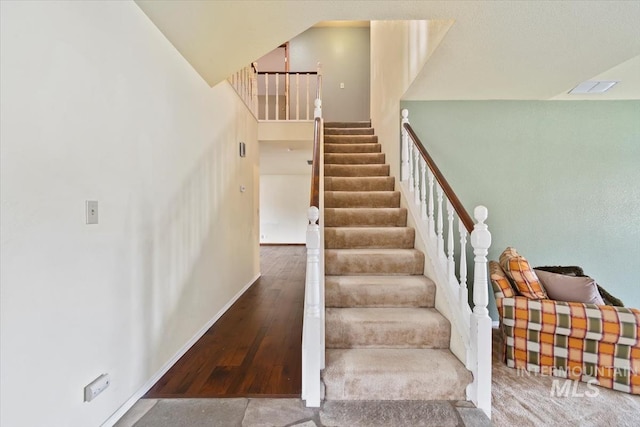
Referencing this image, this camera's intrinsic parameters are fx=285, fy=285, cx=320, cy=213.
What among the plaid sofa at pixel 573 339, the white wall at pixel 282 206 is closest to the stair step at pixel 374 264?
the plaid sofa at pixel 573 339

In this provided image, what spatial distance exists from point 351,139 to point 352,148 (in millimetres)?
333

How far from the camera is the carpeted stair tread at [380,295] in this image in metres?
2.22

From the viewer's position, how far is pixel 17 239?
3.50 feet

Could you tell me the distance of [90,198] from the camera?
1.37 m

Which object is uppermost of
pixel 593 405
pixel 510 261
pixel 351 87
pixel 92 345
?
pixel 351 87

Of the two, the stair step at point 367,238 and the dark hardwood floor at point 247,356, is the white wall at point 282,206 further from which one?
the stair step at point 367,238

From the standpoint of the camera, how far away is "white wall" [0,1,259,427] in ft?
3.51

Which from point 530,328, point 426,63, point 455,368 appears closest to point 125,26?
point 426,63

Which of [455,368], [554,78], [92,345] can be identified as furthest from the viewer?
[554,78]

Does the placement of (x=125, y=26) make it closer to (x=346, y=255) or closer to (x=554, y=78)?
(x=346, y=255)

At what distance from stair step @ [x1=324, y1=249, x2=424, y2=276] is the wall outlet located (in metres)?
1.59

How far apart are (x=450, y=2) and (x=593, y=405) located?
2596 mm

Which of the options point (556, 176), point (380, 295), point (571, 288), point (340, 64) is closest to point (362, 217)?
point (380, 295)

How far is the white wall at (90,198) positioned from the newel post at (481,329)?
2030 mm
